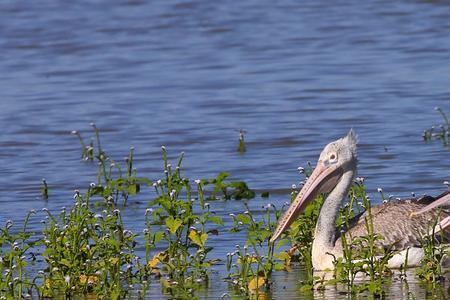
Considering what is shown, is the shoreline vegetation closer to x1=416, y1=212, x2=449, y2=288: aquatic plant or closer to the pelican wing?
x1=416, y1=212, x2=449, y2=288: aquatic plant

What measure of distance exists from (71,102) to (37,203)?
509cm

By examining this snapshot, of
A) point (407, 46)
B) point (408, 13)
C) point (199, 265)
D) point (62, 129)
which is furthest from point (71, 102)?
point (199, 265)

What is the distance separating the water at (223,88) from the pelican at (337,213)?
58cm

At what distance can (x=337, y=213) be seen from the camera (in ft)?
31.1

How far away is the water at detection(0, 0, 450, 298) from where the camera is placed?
13164 millimetres

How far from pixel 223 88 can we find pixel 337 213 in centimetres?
803

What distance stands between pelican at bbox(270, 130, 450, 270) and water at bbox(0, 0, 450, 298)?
0.58m

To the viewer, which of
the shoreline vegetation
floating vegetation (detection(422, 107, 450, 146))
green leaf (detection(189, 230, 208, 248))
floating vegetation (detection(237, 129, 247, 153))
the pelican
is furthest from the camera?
floating vegetation (detection(237, 129, 247, 153))

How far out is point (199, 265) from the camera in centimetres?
848

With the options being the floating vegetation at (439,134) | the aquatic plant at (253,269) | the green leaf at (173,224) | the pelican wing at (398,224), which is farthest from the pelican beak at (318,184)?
the floating vegetation at (439,134)

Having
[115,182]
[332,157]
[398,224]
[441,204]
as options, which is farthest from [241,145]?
[441,204]

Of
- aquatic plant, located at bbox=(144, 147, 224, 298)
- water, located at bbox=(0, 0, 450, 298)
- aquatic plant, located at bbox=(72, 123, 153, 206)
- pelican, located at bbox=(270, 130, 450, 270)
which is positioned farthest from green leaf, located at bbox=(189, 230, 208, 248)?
aquatic plant, located at bbox=(72, 123, 153, 206)

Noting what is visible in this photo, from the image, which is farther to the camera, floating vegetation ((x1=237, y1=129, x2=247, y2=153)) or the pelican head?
floating vegetation ((x1=237, y1=129, x2=247, y2=153))

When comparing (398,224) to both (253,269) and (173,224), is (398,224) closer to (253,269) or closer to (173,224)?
(253,269)
